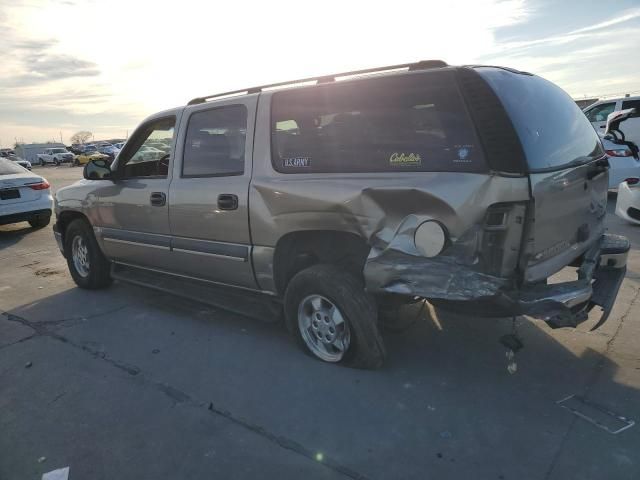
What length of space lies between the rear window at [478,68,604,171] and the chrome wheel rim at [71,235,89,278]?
472 centimetres

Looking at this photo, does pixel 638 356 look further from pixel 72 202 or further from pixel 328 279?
pixel 72 202

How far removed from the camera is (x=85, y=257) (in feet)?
18.6

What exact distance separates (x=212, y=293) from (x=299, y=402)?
62.5 inches

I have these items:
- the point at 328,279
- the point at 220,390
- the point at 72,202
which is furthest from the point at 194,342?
the point at 72,202

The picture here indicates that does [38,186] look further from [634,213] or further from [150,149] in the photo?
[634,213]

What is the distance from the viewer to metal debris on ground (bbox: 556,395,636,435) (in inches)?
106

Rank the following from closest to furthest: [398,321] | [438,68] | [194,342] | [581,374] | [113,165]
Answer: [438,68]
[581,374]
[398,321]
[194,342]
[113,165]

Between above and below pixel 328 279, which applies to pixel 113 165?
above

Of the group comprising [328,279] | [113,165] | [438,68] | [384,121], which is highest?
[438,68]

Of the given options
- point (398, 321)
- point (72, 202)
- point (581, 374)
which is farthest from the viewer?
point (72, 202)

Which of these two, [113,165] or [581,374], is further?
[113,165]

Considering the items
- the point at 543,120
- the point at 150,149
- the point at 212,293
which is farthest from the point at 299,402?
the point at 150,149

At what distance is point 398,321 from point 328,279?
2.73ft

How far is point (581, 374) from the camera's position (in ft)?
10.7
